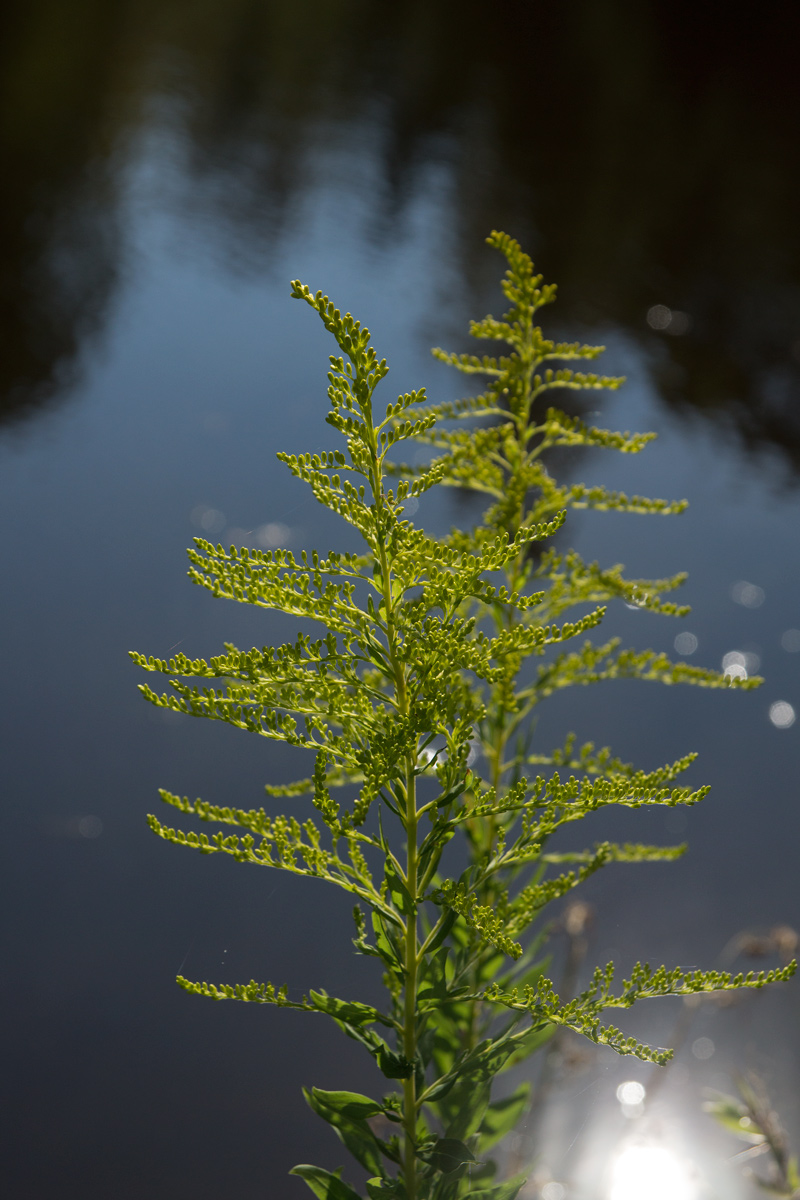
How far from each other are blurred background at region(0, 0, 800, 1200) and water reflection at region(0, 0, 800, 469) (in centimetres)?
1

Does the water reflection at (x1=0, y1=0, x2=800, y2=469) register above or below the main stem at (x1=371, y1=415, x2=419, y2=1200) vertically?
above

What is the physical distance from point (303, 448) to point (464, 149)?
1.33 meters

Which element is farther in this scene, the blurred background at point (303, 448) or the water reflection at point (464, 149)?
the water reflection at point (464, 149)

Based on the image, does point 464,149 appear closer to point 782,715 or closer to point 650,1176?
point 782,715

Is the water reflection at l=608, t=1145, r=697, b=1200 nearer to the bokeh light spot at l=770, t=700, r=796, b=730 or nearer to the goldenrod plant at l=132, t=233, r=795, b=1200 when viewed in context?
the goldenrod plant at l=132, t=233, r=795, b=1200

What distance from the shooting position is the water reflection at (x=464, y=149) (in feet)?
6.48

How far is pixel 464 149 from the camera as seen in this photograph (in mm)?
2498

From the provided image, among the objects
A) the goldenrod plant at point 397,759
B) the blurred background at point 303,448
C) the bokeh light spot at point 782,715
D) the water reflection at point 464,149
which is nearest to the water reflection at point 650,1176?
the blurred background at point 303,448

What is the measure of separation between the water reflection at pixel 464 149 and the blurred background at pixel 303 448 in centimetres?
1

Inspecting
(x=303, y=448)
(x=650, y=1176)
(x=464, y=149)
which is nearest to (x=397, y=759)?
(x=650, y=1176)

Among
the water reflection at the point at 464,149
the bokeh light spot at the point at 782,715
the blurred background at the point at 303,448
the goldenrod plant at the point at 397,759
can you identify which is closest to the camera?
the goldenrod plant at the point at 397,759

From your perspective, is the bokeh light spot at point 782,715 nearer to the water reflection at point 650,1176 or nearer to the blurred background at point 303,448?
the blurred background at point 303,448

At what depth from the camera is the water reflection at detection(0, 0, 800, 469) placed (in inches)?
77.8

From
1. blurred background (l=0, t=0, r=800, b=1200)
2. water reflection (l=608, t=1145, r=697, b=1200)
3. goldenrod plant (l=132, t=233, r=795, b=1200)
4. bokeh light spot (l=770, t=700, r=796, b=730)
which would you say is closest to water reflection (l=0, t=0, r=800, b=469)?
blurred background (l=0, t=0, r=800, b=1200)
